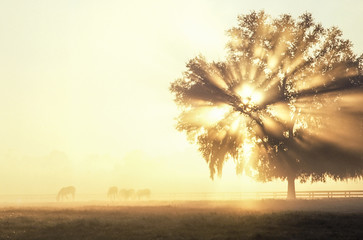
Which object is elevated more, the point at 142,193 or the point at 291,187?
the point at 291,187

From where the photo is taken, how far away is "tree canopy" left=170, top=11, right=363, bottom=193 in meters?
42.0

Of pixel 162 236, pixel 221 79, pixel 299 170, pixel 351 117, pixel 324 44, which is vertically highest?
pixel 324 44

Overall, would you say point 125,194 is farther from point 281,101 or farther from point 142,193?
point 281,101

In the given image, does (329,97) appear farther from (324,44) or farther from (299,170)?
(299,170)

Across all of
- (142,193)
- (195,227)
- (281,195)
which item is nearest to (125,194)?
(142,193)

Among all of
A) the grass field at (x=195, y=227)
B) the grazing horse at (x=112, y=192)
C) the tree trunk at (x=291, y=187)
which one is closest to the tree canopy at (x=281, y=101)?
the tree trunk at (x=291, y=187)

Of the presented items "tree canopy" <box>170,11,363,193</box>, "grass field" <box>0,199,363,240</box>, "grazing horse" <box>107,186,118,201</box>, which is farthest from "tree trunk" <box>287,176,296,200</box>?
"grazing horse" <box>107,186,118,201</box>

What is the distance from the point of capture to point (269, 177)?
163ft

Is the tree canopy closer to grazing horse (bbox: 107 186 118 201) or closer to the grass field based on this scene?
the grass field

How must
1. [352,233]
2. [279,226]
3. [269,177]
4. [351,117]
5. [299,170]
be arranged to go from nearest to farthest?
1. [352,233]
2. [279,226]
3. [351,117]
4. [299,170]
5. [269,177]

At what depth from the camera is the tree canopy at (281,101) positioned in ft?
138

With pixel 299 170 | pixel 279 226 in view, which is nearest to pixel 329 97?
pixel 299 170

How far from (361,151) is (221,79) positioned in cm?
1554

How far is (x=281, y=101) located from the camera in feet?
140
